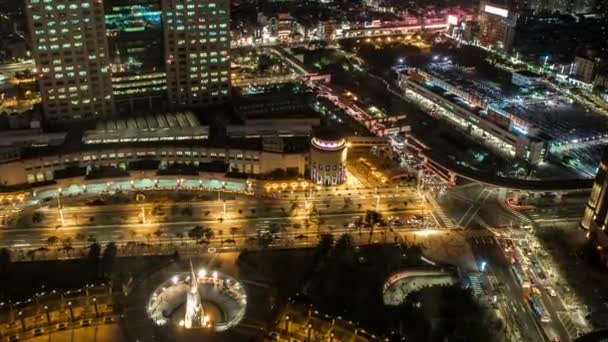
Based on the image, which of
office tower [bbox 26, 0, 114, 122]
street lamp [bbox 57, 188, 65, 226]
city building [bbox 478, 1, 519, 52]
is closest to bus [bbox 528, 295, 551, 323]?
street lamp [bbox 57, 188, 65, 226]

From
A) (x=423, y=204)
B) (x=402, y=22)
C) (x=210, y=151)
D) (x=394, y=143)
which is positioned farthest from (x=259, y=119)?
(x=402, y=22)

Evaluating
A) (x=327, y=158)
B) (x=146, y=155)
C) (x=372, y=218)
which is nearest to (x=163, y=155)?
(x=146, y=155)

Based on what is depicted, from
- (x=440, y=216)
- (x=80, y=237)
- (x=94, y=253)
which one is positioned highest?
(x=94, y=253)

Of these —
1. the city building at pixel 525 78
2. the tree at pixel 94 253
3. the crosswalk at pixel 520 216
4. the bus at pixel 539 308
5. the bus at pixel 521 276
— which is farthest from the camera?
the city building at pixel 525 78

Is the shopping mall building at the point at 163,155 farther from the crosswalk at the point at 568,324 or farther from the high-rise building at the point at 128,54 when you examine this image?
the crosswalk at the point at 568,324

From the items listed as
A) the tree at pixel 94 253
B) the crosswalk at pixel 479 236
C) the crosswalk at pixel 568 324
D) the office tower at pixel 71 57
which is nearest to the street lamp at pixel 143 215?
the tree at pixel 94 253

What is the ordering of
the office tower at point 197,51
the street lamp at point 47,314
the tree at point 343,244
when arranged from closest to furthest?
1. the street lamp at point 47,314
2. the tree at point 343,244
3. the office tower at point 197,51

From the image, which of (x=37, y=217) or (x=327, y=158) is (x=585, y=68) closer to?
(x=327, y=158)

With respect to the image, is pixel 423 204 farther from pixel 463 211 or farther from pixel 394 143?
pixel 394 143
